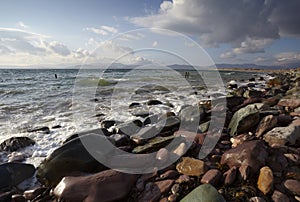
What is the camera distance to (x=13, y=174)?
3162 millimetres

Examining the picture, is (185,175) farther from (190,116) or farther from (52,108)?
(52,108)

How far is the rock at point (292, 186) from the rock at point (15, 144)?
186 inches

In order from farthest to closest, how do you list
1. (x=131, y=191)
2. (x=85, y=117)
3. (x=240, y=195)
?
(x=85, y=117)
(x=131, y=191)
(x=240, y=195)

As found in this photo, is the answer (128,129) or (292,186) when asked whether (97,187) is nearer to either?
(292,186)


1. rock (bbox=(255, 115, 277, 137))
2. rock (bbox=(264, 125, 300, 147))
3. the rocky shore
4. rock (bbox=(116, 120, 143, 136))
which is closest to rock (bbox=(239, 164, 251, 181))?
the rocky shore

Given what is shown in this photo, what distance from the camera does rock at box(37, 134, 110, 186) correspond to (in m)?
3.01

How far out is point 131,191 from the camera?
256 centimetres

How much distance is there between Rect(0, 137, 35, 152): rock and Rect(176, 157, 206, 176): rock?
3.48m

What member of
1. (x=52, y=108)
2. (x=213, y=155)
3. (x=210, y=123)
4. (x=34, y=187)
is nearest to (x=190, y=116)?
(x=210, y=123)

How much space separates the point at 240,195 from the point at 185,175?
691mm

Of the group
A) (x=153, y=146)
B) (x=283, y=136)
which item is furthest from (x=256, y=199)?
(x=153, y=146)

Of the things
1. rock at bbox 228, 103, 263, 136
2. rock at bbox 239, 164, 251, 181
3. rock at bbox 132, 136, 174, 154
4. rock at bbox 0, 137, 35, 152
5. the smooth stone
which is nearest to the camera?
the smooth stone

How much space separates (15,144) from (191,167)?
150 inches

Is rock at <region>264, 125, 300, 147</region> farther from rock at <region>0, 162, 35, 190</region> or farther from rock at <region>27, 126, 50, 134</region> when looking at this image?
rock at <region>27, 126, 50, 134</region>
